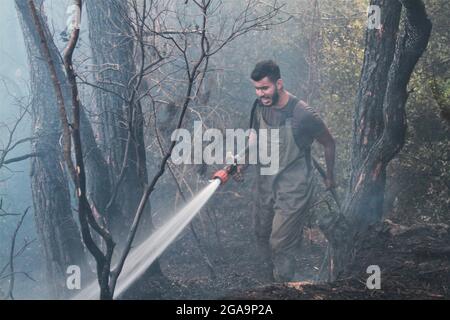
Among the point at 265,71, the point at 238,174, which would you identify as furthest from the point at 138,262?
the point at 265,71

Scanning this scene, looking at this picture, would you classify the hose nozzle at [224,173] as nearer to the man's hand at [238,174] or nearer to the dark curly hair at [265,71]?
the man's hand at [238,174]

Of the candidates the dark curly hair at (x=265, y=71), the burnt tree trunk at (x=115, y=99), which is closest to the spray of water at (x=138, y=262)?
the burnt tree trunk at (x=115, y=99)

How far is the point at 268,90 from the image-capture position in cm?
509

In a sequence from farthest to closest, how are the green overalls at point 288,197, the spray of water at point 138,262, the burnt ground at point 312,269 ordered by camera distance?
1. the spray of water at point 138,262
2. the green overalls at point 288,197
3. the burnt ground at point 312,269

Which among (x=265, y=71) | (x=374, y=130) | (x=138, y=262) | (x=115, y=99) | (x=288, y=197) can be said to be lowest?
(x=138, y=262)

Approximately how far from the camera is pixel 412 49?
4.62 meters

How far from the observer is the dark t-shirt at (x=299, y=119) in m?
5.00

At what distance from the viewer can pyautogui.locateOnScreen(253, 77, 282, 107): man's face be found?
16.7 ft

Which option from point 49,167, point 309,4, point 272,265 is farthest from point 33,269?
point 309,4

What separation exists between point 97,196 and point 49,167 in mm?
1007

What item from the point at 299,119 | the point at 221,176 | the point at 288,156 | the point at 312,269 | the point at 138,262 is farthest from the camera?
the point at 312,269

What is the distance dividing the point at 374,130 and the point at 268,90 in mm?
1308

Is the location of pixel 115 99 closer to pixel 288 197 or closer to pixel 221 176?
pixel 221 176
